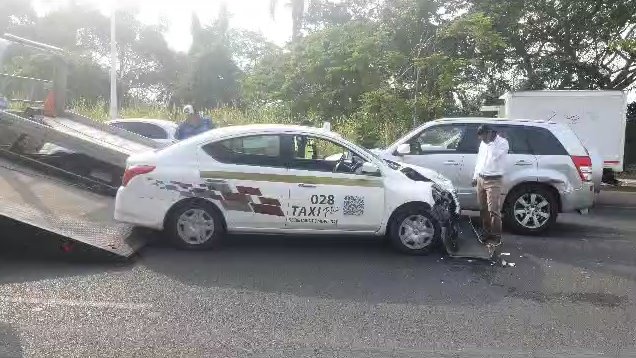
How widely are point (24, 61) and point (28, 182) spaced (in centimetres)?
338

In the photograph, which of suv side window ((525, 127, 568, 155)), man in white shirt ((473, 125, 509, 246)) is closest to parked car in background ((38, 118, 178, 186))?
man in white shirt ((473, 125, 509, 246))

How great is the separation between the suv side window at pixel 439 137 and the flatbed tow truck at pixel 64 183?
4.57 metres

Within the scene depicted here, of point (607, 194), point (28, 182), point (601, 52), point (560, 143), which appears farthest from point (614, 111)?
point (28, 182)

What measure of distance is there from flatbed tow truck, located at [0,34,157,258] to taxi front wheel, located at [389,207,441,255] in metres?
Answer: 3.09

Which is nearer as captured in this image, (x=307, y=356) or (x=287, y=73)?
(x=307, y=356)

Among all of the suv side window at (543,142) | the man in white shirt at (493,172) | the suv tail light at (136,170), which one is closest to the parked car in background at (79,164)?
the suv tail light at (136,170)

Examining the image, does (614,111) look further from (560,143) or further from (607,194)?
(560,143)

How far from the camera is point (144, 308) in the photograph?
5.39m

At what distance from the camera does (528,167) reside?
9.34 metres

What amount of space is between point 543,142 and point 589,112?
6770 mm

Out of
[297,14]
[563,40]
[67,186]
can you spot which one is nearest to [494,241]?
[67,186]

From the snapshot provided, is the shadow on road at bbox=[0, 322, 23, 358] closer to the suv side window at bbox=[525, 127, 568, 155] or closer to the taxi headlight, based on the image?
the taxi headlight

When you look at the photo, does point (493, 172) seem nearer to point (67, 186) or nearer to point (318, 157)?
point (318, 157)

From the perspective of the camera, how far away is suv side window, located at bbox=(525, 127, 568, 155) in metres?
9.37
